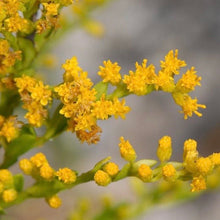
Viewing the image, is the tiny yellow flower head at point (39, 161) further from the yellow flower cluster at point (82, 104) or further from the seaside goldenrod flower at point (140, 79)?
the seaside goldenrod flower at point (140, 79)

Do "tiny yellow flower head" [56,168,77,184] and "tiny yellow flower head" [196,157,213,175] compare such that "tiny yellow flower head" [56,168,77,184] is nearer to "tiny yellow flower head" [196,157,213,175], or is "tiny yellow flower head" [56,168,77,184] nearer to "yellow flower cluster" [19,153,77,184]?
"yellow flower cluster" [19,153,77,184]

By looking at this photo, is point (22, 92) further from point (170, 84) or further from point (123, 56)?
point (123, 56)

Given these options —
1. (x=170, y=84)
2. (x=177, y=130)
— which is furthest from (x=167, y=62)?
(x=177, y=130)

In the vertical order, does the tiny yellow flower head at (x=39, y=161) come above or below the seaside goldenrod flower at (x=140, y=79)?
below

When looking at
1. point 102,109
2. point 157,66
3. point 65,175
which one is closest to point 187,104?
point 102,109

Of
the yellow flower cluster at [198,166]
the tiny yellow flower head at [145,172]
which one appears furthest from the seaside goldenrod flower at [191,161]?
the tiny yellow flower head at [145,172]

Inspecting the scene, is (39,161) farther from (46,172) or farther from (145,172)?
(145,172)
